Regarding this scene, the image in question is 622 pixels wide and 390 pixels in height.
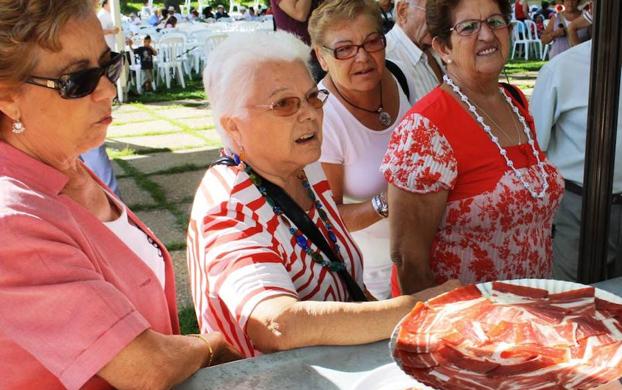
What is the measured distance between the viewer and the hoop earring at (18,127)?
1.36m

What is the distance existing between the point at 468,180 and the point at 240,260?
Answer: 0.81 m

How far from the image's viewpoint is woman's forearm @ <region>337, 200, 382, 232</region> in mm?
2514

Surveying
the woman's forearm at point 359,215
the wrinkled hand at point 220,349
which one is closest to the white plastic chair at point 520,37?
the woman's forearm at point 359,215

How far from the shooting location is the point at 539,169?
213cm

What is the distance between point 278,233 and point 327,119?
104cm

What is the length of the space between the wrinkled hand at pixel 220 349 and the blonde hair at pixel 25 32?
2.34 feet

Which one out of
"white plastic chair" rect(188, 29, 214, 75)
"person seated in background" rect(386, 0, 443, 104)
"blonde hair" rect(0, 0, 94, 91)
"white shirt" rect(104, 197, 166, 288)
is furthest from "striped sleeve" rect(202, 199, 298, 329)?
"white plastic chair" rect(188, 29, 214, 75)

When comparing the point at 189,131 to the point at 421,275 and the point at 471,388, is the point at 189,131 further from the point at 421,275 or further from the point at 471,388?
the point at 471,388

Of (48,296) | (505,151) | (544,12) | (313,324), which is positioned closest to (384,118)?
(505,151)

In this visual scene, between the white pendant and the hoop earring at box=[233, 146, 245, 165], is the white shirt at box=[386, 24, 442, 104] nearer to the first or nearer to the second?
the white pendant

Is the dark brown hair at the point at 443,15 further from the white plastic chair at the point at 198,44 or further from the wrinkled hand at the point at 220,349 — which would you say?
the white plastic chair at the point at 198,44

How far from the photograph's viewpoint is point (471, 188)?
2.06 meters

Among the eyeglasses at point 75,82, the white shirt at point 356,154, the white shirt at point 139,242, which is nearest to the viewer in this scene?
the eyeglasses at point 75,82

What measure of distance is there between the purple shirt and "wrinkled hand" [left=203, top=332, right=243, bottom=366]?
31cm
